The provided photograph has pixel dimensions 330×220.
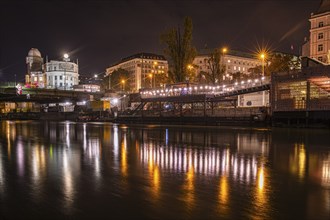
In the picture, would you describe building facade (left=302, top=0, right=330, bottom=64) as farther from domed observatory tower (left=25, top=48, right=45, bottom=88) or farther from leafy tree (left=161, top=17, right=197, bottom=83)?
domed observatory tower (left=25, top=48, right=45, bottom=88)

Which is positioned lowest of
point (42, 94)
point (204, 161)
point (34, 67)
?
point (204, 161)

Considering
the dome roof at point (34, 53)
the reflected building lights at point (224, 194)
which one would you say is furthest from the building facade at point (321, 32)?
the dome roof at point (34, 53)

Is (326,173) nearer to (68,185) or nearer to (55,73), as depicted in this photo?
(68,185)

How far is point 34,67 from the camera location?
173750mm

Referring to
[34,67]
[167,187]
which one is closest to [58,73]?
[34,67]

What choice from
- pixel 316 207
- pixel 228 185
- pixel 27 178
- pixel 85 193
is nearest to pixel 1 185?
pixel 27 178

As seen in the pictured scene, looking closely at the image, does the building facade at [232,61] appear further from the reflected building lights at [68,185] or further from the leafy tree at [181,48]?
the reflected building lights at [68,185]

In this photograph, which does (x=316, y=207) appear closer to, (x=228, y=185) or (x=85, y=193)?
(x=228, y=185)

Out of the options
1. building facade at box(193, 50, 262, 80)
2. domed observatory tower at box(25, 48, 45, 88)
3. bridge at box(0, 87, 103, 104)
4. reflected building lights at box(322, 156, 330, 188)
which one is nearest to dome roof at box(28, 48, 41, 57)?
domed observatory tower at box(25, 48, 45, 88)

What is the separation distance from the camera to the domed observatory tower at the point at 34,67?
165m

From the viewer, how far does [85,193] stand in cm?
762

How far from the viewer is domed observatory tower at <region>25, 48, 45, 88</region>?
165250 mm

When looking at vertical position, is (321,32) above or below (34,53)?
below

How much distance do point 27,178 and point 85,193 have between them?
310 cm
